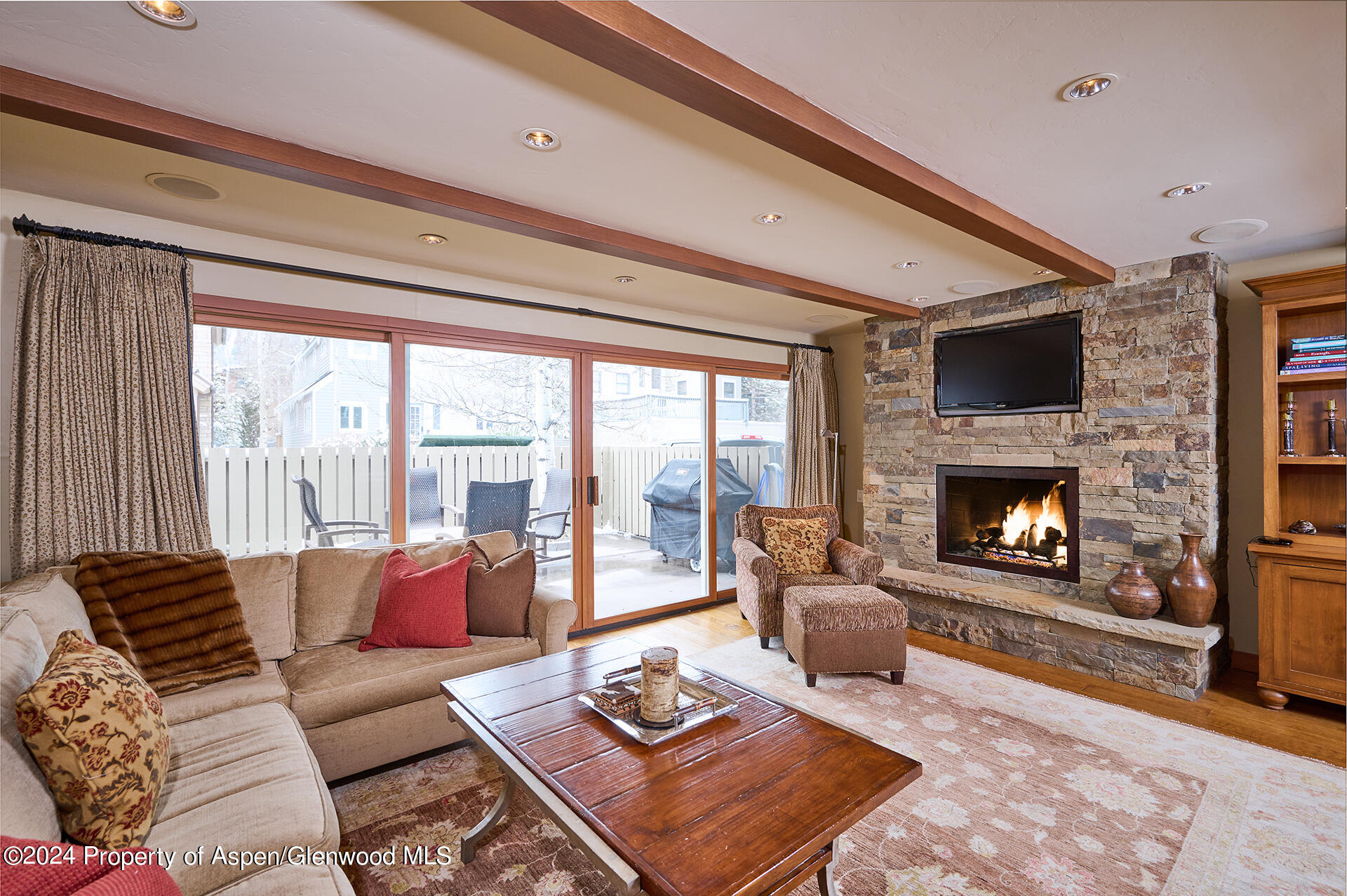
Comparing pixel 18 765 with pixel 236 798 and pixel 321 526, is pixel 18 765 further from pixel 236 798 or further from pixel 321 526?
pixel 321 526

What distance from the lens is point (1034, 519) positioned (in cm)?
414

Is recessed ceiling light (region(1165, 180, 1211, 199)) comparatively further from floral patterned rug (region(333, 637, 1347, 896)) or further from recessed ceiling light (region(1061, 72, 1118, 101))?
floral patterned rug (region(333, 637, 1347, 896))

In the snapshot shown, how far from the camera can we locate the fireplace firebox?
3930 mm

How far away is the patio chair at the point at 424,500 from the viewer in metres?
3.70

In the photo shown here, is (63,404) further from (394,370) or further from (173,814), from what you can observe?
(173,814)

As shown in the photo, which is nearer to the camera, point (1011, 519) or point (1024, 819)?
point (1024, 819)

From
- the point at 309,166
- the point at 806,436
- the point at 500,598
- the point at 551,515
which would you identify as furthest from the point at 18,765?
the point at 806,436

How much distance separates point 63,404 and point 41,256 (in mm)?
620

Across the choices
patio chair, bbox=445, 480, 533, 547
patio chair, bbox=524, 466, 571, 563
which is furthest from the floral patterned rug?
patio chair, bbox=524, 466, 571, 563

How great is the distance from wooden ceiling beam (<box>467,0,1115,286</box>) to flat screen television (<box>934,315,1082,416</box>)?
1.71m

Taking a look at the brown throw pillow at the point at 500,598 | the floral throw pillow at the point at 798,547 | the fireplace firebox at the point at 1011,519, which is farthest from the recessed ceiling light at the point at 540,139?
the fireplace firebox at the point at 1011,519

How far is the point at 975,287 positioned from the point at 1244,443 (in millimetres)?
1780

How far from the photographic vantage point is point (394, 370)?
3.59 meters

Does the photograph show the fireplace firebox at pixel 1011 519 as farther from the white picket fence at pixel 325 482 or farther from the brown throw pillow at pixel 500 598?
the brown throw pillow at pixel 500 598
